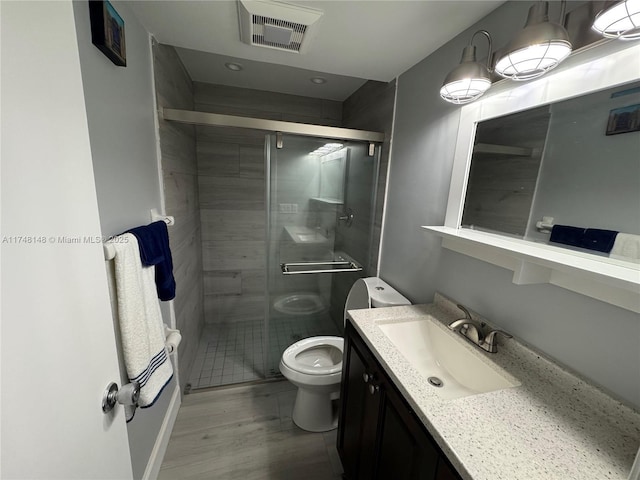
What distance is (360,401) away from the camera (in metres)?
1.14

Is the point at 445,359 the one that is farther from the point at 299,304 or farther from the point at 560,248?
the point at 299,304

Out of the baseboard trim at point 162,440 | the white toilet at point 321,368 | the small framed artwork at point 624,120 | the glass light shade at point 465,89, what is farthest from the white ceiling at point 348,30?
the baseboard trim at point 162,440

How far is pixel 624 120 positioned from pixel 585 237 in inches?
13.3

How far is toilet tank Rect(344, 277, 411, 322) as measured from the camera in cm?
156

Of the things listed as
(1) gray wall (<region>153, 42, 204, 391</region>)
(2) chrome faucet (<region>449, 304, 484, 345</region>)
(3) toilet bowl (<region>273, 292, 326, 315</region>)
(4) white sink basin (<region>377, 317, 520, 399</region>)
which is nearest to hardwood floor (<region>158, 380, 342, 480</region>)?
(1) gray wall (<region>153, 42, 204, 391</region>)

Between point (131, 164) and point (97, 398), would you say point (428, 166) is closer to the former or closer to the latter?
point (131, 164)

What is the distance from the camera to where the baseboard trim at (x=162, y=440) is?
4.28ft

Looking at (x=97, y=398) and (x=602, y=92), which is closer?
(x=97, y=398)

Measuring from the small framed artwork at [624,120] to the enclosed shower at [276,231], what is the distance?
129 cm

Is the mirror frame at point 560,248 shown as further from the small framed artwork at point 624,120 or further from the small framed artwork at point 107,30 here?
the small framed artwork at point 107,30

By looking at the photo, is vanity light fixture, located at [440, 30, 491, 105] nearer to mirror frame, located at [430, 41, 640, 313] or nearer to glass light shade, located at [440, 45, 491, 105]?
glass light shade, located at [440, 45, 491, 105]

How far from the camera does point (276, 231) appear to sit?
199cm

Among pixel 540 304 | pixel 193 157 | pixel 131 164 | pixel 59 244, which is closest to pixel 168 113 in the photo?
pixel 131 164

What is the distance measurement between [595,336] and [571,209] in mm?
399
